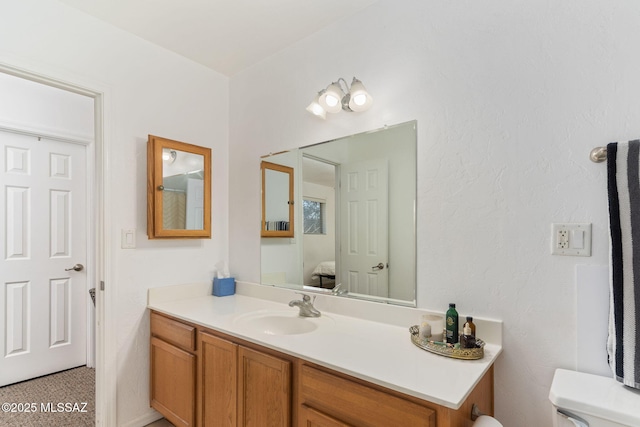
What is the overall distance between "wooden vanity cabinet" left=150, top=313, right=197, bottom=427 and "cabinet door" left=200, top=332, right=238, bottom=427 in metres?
0.10

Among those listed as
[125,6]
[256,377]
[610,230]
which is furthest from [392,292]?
[125,6]

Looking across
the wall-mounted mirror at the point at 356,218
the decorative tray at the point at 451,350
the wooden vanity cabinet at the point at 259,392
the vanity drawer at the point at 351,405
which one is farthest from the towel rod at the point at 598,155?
the vanity drawer at the point at 351,405

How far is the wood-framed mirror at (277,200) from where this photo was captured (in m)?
2.14

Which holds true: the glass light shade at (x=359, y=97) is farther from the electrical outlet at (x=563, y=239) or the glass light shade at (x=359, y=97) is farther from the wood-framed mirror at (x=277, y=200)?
the electrical outlet at (x=563, y=239)

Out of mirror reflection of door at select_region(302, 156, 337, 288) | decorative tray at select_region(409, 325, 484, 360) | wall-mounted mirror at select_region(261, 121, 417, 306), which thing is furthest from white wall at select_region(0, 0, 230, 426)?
decorative tray at select_region(409, 325, 484, 360)

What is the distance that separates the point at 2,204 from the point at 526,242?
11.3 feet

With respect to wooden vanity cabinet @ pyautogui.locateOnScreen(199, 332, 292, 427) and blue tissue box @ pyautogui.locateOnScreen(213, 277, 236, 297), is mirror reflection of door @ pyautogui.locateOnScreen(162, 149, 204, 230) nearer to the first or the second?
blue tissue box @ pyautogui.locateOnScreen(213, 277, 236, 297)

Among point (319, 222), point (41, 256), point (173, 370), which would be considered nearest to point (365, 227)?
point (319, 222)

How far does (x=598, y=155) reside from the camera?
1.13 metres

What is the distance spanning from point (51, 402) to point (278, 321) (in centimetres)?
182

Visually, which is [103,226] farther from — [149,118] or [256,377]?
[256,377]

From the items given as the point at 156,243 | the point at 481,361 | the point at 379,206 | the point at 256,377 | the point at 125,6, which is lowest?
the point at 256,377

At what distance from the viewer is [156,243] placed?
2113 mm

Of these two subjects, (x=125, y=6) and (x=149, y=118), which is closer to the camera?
(x=125, y=6)
